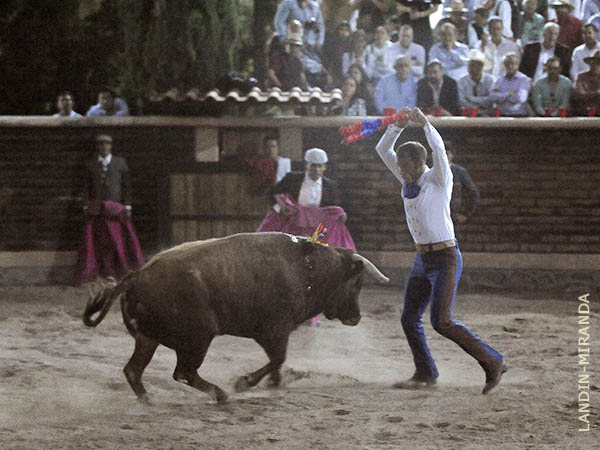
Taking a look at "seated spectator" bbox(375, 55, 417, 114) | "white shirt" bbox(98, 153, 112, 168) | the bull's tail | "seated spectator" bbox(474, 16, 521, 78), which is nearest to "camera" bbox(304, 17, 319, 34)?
"seated spectator" bbox(375, 55, 417, 114)

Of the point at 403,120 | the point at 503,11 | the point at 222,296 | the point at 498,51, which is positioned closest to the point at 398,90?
the point at 498,51

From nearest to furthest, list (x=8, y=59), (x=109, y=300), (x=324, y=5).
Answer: (x=109, y=300) < (x=324, y=5) < (x=8, y=59)

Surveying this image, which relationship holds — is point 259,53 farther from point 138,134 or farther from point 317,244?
point 317,244

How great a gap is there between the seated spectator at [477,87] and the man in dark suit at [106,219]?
429 cm

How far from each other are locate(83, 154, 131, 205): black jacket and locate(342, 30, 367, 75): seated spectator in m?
3.04

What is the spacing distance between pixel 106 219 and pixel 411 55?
14.1ft

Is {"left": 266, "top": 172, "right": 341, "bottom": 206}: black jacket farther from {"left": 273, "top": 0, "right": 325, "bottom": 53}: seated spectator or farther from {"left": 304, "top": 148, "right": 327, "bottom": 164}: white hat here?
{"left": 273, "top": 0, "right": 325, "bottom": 53}: seated spectator

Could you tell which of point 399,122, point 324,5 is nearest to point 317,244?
point 399,122

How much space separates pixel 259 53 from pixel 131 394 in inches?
357

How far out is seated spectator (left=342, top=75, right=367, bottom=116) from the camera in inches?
516

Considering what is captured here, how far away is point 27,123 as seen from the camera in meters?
13.3

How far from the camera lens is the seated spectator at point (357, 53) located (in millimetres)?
Answer: 13266

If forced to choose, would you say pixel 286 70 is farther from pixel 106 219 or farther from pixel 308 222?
pixel 308 222

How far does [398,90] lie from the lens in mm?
12805
